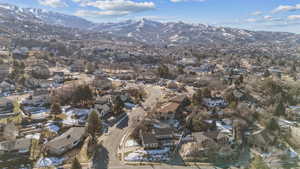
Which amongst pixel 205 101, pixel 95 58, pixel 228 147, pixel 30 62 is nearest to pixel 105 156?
pixel 228 147

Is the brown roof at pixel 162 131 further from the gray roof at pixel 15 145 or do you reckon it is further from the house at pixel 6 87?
the house at pixel 6 87

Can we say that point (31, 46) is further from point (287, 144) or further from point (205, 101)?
point (287, 144)

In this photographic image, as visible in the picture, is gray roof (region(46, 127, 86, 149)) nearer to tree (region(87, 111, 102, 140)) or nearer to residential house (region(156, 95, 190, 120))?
tree (region(87, 111, 102, 140))

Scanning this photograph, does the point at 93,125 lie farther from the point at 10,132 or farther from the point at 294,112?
the point at 294,112

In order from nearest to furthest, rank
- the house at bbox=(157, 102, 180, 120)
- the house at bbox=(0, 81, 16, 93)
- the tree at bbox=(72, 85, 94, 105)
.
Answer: the house at bbox=(157, 102, 180, 120)
the tree at bbox=(72, 85, 94, 105)
the house at bbox=(0, 81, 16, 93)

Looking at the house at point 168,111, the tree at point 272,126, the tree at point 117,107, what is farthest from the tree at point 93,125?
the tree at point 272,126

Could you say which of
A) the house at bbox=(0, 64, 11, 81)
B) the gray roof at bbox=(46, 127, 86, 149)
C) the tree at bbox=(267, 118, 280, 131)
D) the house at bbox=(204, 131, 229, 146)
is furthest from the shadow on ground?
the house at bbox=(0, 64, 11, 81)

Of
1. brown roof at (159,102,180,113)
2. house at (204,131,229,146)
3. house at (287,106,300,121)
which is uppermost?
brown roof at (159,102,180,113)
